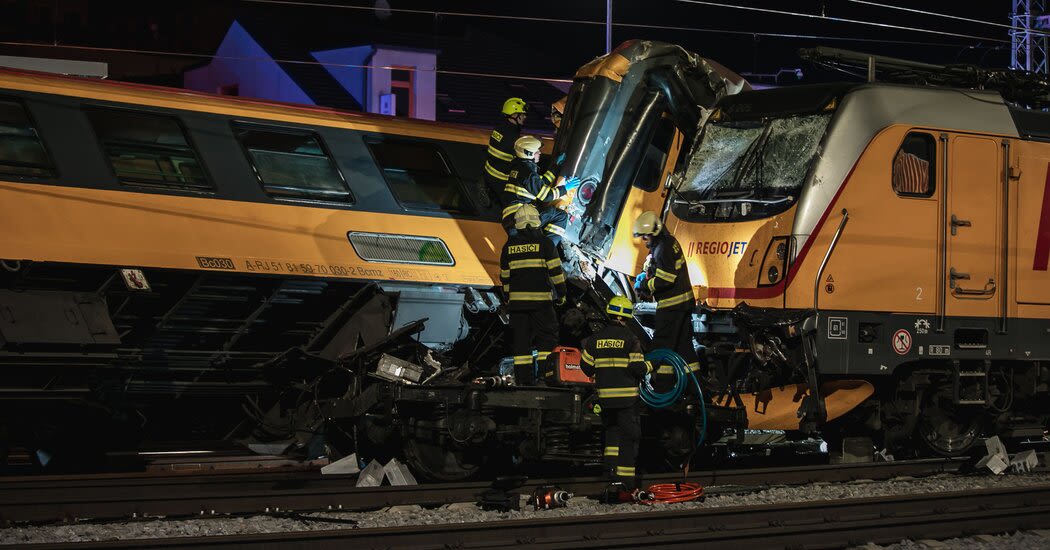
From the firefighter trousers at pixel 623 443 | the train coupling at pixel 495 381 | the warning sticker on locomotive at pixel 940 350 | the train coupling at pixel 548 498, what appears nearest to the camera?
the train coupling at pixel 548 498

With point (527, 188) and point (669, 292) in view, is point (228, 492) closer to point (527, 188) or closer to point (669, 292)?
point (527, 188)

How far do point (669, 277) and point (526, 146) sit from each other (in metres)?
1.98

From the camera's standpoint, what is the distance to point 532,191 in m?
12.3

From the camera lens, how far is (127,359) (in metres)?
12.0

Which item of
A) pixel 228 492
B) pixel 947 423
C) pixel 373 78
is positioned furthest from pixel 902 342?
pixel 373 78

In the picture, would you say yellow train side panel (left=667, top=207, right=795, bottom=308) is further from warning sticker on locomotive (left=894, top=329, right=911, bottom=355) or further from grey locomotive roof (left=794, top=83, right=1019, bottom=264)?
warning sticker on locomotive (left=894, top=329, right=911, bottom=355)

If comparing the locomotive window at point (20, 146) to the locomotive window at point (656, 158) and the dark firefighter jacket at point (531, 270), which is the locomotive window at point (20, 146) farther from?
the locomotive window at point (656, 158)

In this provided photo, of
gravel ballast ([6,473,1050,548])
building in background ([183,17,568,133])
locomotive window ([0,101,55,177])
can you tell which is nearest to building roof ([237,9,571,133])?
building in background ([183,17,568,133])

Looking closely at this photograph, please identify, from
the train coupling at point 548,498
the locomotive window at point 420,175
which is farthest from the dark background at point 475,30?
the train coupling at point 548,498

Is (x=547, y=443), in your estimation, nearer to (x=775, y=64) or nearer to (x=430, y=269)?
(x=430, y=269)

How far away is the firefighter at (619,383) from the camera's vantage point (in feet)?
34.8

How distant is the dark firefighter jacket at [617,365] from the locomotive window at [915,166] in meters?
3.31

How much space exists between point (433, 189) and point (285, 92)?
2392 centimetres

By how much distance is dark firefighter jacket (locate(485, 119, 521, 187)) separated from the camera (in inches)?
506
